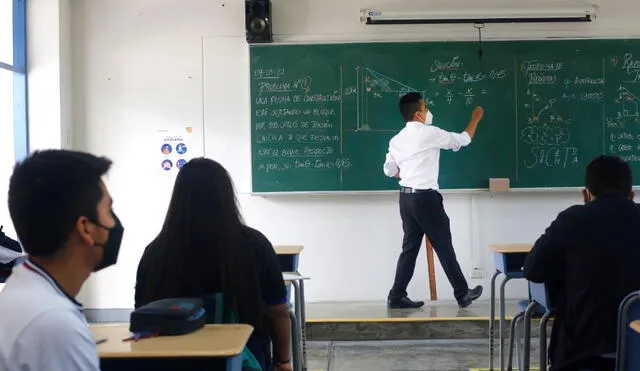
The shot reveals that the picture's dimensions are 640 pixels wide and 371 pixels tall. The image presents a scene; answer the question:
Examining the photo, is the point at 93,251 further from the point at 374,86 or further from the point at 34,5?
the point at 34,5

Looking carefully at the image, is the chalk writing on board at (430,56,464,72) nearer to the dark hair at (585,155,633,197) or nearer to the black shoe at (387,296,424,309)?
the black shoe at (387,296,424,309)

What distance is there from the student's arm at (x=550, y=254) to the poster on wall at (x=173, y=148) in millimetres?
3567

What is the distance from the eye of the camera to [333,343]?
5043 millimetres

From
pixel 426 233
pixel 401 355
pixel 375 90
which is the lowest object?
pixel 401 355

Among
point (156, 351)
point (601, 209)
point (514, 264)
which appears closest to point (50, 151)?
point (156, 351)

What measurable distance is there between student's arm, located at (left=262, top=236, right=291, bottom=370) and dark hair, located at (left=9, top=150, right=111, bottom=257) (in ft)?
3.98

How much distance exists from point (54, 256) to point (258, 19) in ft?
14.9

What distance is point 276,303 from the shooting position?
96.3 inches

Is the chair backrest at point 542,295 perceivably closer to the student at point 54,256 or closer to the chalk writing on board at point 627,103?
the student at point 54,256

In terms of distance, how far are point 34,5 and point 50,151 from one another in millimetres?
4907

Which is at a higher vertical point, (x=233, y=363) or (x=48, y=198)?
(x=48, y=198)

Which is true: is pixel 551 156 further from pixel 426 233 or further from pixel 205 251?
pixel 205 251

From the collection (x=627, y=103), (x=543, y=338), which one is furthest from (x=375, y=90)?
(x=543, y=338)

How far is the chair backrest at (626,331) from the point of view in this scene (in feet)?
7.64
